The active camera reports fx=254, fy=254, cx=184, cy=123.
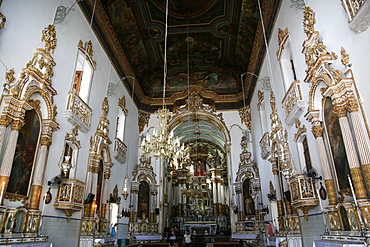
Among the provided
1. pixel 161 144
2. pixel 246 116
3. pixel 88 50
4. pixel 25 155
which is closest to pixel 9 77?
pixel 25 155

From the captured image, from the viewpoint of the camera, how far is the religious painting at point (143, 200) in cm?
1459

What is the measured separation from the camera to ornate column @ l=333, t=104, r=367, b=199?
4.60 m

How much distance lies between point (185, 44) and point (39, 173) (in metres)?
11.5

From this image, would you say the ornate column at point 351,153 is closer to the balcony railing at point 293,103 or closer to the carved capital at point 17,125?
the balcony railing at point 293,103

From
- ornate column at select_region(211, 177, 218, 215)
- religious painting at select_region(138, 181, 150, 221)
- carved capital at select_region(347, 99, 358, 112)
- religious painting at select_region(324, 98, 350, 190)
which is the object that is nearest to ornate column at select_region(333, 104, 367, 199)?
carved capital at select_region(347, 99, 358, 112)

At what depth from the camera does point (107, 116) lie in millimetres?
11648

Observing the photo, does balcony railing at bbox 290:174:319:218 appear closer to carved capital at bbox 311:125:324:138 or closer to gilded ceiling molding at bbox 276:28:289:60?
carved capital at bbox 311:125:324:138

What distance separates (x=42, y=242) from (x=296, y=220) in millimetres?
7469

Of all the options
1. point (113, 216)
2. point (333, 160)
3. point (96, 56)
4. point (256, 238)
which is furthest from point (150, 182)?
point (333, 160)

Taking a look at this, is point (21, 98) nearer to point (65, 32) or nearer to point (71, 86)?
point (71, 86)

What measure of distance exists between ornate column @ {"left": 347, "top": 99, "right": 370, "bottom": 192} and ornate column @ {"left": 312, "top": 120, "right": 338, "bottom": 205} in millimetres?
1473

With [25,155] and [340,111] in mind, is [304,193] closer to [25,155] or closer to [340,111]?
[340,111]

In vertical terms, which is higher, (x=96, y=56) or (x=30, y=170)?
(x=96, y=56)

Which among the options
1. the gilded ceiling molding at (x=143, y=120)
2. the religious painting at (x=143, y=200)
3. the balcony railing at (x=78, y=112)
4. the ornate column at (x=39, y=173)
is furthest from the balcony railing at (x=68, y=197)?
the gilded ceiling molding at (x=143, y=120)
